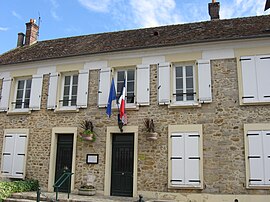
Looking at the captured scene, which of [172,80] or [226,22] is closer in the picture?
[172,80]

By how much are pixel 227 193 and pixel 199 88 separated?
321 cm

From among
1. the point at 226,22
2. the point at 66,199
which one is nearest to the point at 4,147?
the point at 66,199

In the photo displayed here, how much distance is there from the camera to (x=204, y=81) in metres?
9.13

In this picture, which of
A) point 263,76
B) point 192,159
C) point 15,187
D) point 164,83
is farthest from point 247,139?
point 15,187

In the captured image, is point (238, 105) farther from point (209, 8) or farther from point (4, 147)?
point (4, 147)

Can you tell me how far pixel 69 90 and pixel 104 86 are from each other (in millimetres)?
1465

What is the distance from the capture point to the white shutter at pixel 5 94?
11.2 meters

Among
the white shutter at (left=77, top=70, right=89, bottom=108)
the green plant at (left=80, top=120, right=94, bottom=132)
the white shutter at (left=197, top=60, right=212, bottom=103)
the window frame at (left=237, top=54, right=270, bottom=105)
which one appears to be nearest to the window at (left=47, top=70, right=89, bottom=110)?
the white shutter at (left=77, top=70, right=89, bottom=108)

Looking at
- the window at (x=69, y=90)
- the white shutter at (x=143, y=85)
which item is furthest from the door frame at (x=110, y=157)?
the window at (x=69, y=90)

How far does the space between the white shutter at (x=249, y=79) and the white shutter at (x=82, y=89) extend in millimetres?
5229

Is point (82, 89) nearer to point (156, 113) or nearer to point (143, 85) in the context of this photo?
point (143, 85)

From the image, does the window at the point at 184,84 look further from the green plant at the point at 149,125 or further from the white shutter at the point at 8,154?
the white shutter at the point at 8,154

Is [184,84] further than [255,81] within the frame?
Yes

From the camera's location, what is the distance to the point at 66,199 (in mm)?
8406
